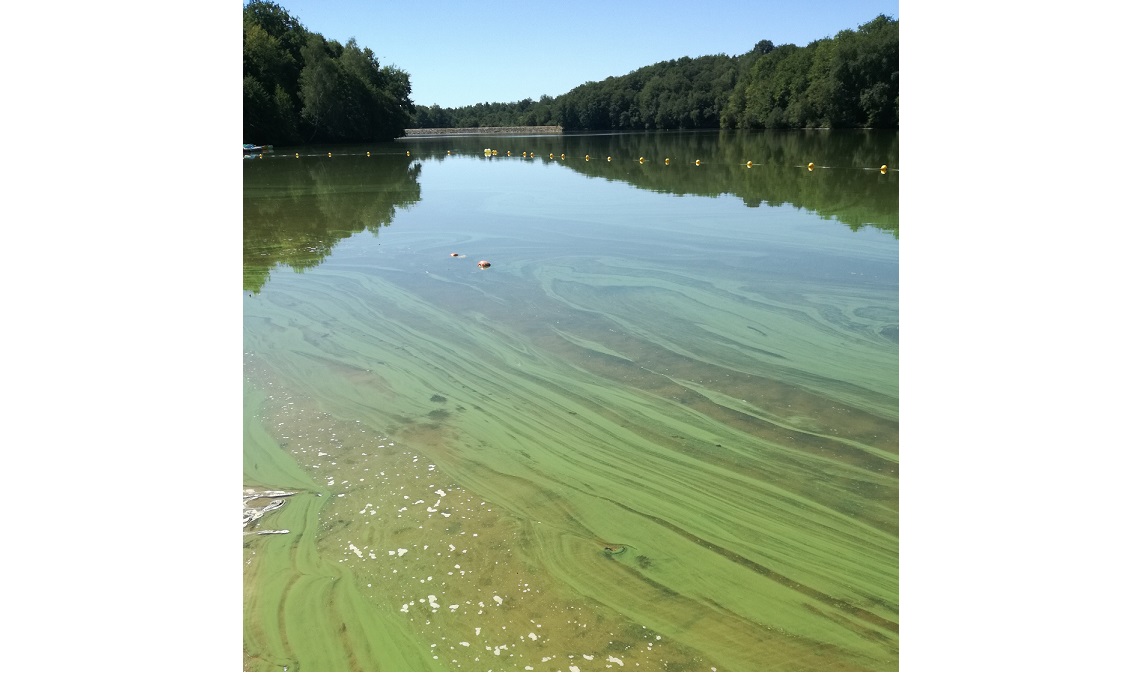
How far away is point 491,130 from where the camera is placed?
5756cm

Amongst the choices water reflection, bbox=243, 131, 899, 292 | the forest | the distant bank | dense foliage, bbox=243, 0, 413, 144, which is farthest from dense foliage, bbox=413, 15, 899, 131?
dense foliage, bbox=243, 0, 413, 144

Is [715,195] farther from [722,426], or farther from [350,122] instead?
[350,122]

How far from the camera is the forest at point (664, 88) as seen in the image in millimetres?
31625

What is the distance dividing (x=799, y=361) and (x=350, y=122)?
37.2m

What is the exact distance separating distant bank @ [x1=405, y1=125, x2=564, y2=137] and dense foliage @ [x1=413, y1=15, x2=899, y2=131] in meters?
1.48

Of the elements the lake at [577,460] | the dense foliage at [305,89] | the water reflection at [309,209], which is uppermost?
the dense foliage at [305,89]

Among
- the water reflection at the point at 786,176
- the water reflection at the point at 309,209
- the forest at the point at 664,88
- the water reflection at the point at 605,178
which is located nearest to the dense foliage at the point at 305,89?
the forest at the point at 664,88

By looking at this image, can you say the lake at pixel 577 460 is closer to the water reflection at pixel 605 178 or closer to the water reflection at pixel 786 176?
the water reflection at pixel 605 178

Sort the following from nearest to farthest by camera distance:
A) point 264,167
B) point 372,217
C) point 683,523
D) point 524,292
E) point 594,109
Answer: point 683,523
point 524,292
point 372,217
point 264,167
point 594,109

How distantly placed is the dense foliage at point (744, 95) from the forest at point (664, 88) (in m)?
0.07

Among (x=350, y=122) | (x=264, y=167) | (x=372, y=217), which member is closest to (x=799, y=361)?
(x=372, y=217)

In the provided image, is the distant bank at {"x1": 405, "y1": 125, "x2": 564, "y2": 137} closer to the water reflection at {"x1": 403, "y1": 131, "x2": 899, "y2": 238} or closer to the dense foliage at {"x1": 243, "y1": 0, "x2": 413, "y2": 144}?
the dense foliage at {"x1": 243, "y1": 0, "x2": 413, "y2": 144}

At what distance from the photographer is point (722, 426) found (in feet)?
9.53

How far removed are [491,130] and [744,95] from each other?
2168 centimetres
